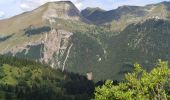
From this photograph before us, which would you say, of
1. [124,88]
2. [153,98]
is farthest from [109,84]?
[153,98]

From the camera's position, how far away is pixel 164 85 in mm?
52875

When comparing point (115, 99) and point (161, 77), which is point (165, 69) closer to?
point (161, 77)

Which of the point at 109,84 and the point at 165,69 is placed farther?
the point at 109,84

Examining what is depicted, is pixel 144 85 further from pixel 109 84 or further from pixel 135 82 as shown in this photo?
pixel 109 84

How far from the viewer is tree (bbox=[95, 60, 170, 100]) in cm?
5128

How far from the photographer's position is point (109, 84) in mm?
56000

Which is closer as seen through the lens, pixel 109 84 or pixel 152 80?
pixel 152 80

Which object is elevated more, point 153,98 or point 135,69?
point 135,69

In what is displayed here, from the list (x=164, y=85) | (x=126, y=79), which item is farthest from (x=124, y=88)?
(x=164, y=85)

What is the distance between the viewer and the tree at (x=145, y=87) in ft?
168

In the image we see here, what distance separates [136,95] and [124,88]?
2834mm

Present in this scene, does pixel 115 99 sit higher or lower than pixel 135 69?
lower

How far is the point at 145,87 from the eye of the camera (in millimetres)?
52000

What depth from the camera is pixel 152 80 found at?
52.0 meters
